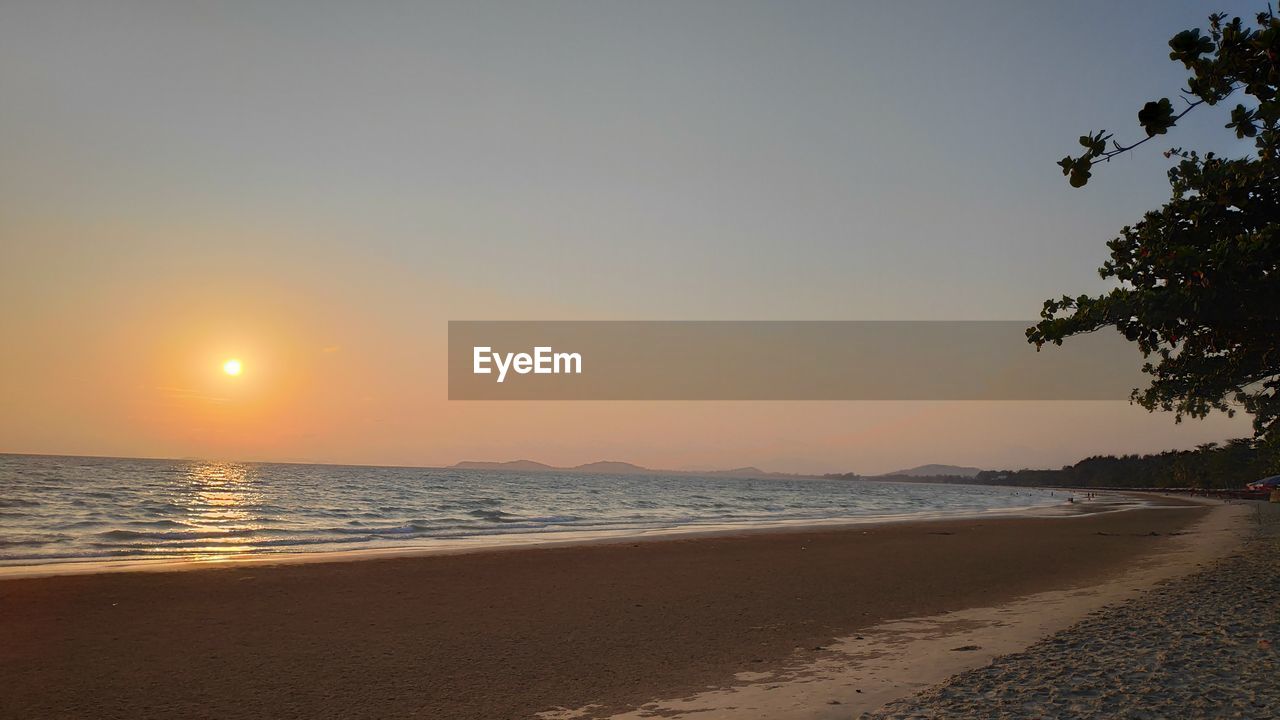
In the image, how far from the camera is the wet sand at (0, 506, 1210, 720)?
8.30 metres

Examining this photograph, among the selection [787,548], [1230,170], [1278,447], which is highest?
[1230,170]

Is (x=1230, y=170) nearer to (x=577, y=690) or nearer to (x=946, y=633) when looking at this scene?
(x=946, y=633)

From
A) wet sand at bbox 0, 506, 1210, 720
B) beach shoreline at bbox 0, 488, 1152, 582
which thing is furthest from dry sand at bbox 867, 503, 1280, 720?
beach shoreline at bbox 0, 488, 1152, 582

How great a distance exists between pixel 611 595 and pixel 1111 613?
8.19 m

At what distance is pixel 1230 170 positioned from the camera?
1087 cm

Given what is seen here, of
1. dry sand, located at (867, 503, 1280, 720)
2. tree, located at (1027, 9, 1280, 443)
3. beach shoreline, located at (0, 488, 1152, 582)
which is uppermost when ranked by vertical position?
tree, located at (1027, 9, 1280, 443)

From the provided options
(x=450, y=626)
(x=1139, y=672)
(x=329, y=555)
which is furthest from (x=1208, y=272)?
(x=329, y=555)

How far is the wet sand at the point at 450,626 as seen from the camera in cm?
830

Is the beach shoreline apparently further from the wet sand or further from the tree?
the tree

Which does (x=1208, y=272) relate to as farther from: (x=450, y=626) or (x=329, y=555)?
(x=329, y=555)

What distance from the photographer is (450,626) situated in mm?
11898

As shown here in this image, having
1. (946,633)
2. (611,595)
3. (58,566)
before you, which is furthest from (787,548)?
(58,566)

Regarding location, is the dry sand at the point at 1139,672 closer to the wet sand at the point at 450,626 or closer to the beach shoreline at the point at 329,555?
the wet sand at the point at 450,626

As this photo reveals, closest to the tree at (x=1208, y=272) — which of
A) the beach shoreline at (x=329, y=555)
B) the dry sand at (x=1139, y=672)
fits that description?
the dry sand at (x=1139, y=672)
